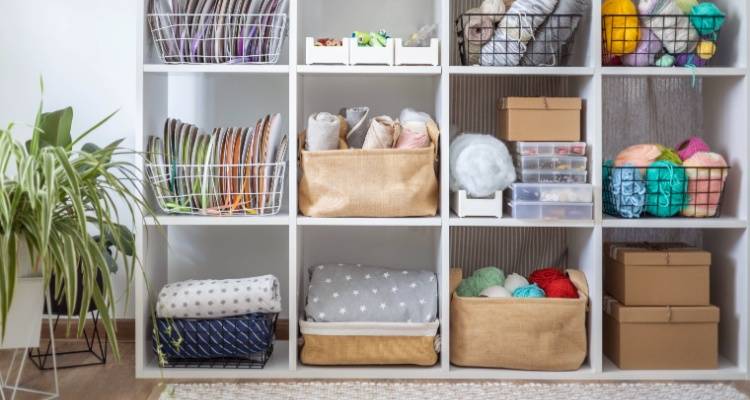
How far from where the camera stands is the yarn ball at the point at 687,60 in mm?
2312

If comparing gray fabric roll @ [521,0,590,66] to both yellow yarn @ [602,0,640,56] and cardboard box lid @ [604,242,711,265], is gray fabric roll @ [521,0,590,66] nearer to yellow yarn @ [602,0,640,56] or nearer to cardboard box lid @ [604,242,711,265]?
yellow yarn @ [602,0,640,56]

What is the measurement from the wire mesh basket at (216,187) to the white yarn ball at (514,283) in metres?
0.74

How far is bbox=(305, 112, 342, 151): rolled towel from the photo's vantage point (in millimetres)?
2270

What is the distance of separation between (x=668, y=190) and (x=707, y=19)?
49cm

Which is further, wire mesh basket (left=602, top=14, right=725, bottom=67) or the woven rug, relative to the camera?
wire mesh basket (left=602, top=14, right=725, bottom=67)

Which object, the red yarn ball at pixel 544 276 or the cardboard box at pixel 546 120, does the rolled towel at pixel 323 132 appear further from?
the red yarn ball at pixel 544 276

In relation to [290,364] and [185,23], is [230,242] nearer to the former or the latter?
[290,364]

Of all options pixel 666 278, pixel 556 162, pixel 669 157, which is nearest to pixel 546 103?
pixel 556 162

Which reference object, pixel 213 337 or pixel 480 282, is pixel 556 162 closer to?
pixel 480 282

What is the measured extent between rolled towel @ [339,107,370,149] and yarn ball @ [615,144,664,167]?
738 mm

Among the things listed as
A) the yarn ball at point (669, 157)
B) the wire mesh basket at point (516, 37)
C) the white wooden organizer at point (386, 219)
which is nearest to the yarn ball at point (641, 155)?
the yarn ball at point (669, 157)

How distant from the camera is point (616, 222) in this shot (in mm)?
2279

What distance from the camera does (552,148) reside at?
7.55 feet

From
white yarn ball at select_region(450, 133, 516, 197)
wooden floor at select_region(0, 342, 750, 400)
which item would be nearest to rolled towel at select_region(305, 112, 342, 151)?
white yarn ball at select_region(450, 133, 516, 197)
